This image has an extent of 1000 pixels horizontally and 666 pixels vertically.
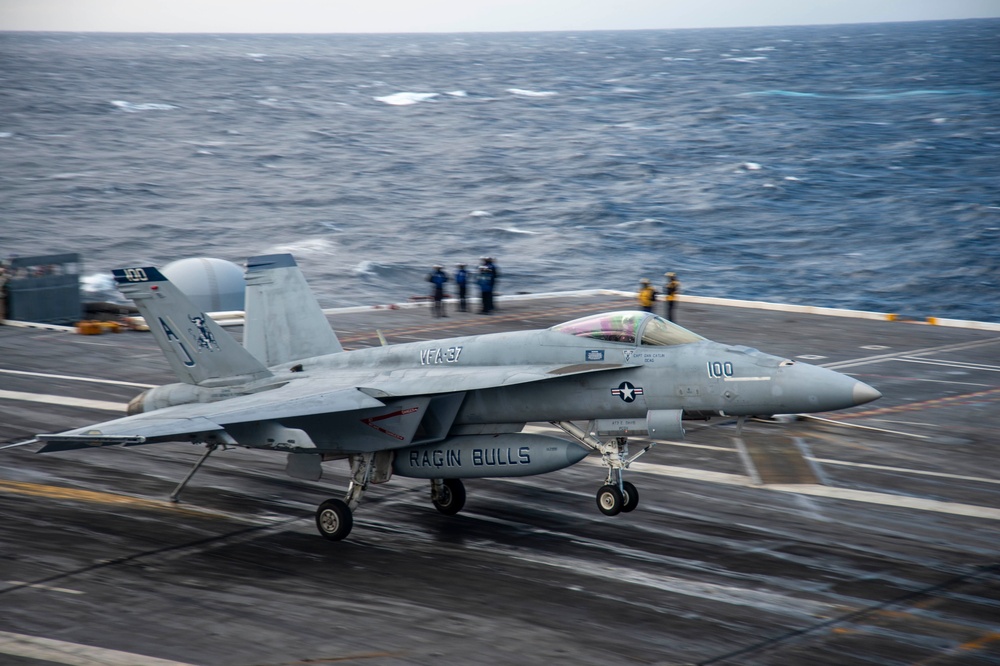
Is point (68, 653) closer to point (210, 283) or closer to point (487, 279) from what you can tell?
point (210, 283)

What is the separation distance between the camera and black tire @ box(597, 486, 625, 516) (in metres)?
15.5

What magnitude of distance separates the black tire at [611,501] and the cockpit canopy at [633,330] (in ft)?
7.51

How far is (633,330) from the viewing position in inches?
618

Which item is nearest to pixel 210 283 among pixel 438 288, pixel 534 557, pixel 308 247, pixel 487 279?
pixel 438 288

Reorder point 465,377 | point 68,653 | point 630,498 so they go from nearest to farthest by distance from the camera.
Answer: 1. point 68,653
2. point 630,498
3. point 465,377

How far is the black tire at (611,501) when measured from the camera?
15.5 m

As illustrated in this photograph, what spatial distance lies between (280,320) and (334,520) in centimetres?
501

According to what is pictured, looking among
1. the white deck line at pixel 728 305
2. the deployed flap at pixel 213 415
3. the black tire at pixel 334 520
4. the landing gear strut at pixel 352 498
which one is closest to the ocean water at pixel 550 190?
the white deck line at pixel 728 305

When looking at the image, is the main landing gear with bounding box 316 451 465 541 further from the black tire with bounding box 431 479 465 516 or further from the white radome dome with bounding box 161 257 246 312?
the white radome dome with bounding box 161 257 246 312

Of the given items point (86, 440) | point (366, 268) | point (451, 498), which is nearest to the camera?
point (86, 440)

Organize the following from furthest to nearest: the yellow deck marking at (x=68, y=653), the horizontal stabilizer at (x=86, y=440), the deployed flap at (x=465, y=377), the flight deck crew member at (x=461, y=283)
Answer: the flight deck crew member at (x=461, y=283)
the deployed flap at (x=465, y=377)
the horizontal stabilizer at (x=86, y=440)
the yellow deck marking at (x=68, y=653)

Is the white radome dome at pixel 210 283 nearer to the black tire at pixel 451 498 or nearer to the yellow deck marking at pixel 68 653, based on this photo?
the black tire at pixel 451 498

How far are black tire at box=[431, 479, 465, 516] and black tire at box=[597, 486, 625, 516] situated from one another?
10.2 ft

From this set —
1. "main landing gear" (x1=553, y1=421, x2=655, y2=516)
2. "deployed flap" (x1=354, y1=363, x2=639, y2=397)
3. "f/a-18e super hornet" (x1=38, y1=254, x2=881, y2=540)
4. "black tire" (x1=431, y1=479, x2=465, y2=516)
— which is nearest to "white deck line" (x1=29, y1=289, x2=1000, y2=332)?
"f/a-18e super hornet" (x1=38, y1=254, x2=881, y2=540)
